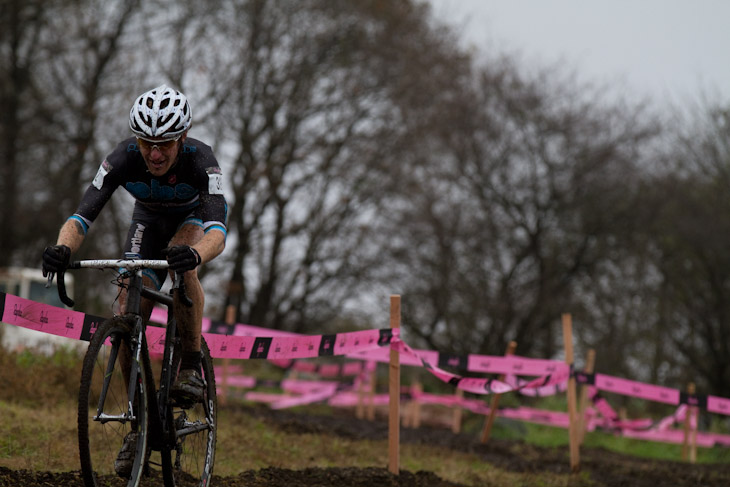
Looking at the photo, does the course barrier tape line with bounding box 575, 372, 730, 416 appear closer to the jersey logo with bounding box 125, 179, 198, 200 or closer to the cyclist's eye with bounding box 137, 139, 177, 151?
the jersey logo with bounding box 125, 179, 198, 200

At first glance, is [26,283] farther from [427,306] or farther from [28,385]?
[28,385]

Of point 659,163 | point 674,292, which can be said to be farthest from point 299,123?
point 674,292

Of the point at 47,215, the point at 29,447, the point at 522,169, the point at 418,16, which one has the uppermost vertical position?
the point at 418,16

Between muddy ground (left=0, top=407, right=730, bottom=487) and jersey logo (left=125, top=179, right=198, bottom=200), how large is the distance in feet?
5.96

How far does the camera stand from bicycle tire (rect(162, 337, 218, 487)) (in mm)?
5195

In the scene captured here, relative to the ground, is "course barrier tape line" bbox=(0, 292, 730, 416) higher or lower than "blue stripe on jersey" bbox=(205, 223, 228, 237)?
lower

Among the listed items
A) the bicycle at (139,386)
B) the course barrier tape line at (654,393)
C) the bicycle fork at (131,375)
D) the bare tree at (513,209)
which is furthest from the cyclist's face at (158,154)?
the bare tree at (513,209)

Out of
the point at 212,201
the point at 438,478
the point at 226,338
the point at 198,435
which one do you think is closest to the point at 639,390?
the point at 438,478

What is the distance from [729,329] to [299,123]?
12.7m

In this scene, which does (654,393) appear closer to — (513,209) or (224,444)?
(224,444)

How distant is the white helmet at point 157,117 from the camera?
502cm

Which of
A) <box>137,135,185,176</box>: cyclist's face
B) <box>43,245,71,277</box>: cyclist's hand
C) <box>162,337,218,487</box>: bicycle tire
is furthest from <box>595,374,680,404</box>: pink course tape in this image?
<box>43,245,71,277</box>: cyclist's hand

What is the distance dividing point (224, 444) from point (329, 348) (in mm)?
1887

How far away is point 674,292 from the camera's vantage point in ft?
87.9
